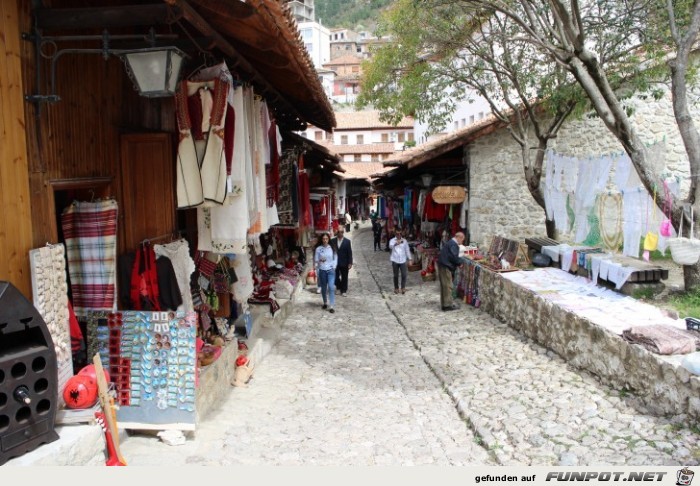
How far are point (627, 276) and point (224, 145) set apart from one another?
240 inches

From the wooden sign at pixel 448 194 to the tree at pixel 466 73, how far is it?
5.94 ft

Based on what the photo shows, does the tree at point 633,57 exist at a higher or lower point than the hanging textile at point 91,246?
higher

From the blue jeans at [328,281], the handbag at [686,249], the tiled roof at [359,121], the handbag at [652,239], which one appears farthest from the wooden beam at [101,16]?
the tiled roof at [359,121]

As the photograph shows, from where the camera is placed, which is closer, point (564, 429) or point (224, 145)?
point (224, 145)

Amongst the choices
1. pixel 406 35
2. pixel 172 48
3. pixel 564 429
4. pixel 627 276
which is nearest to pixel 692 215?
pixel 627 276

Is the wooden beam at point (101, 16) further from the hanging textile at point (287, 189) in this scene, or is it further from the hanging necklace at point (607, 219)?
the hanging necklace at point (607, 219)

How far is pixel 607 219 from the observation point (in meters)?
9.28

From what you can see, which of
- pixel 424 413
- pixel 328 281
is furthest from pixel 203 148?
pixel 328 281

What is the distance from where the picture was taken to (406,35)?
13891 millimetres

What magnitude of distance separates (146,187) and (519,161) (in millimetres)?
11537

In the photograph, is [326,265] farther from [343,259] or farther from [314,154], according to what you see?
[314,154]

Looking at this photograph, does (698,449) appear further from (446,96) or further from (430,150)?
(446,96)

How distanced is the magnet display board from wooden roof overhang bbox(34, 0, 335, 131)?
2379mm

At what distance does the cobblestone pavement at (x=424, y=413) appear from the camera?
504cm
